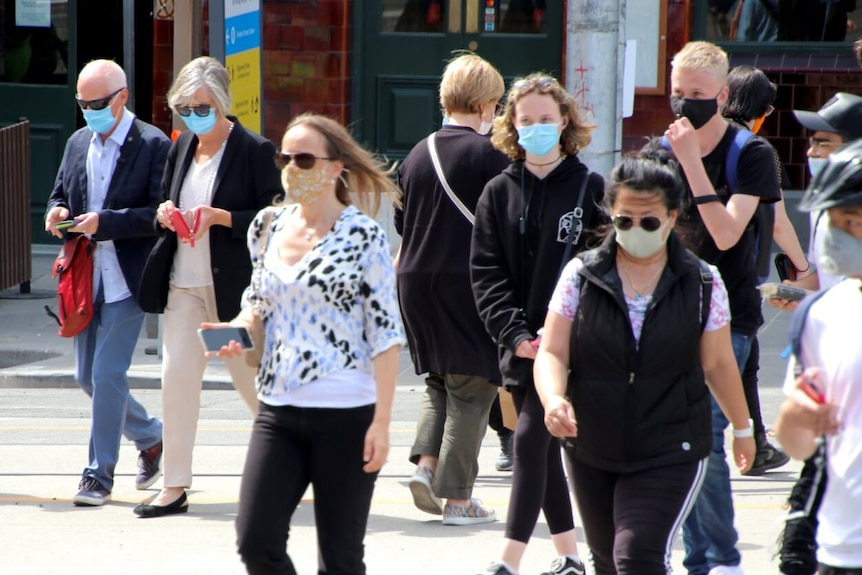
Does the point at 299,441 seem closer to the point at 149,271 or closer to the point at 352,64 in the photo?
the point at 149,271

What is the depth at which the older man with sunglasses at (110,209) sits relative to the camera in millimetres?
6590

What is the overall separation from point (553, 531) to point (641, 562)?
1.25 m

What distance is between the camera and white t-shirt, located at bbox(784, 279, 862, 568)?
10.6 feet

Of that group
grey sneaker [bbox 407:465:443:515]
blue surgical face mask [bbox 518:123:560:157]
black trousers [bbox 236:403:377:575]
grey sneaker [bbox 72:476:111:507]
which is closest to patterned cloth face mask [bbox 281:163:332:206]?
black trousers [bbox 236:403:377:575]

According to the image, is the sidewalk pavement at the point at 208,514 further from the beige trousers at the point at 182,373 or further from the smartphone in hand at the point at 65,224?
the smartphone in hand at the point at 65,224

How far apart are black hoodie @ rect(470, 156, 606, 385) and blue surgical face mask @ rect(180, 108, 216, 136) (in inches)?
59.5

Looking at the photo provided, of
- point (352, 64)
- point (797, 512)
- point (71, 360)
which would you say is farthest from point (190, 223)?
point (352, 64)

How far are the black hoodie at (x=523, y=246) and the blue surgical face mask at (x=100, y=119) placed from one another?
6.98 feet

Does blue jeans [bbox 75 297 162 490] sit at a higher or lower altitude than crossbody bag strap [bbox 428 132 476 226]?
lower

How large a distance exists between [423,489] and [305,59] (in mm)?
7876

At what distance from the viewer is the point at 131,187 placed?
21.7 ft

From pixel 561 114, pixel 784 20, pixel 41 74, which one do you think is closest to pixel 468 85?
pixel 561 114

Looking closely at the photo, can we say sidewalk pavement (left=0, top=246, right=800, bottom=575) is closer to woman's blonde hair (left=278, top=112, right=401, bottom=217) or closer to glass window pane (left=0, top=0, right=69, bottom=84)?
woman's blonde hair (left=278, top=112, right=401, bottom=217)

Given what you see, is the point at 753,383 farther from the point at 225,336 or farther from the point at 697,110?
the point at 225,336
